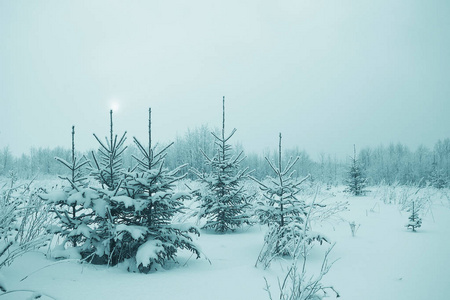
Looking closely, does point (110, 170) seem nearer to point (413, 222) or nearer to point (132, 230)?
point (132, 230)

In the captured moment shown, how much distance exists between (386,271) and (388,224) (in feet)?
17.3

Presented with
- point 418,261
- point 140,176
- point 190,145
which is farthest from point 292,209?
point 190,145

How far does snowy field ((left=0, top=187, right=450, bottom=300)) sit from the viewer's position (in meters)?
3.10

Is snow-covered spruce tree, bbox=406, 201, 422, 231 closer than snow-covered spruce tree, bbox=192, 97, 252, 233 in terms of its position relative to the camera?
No

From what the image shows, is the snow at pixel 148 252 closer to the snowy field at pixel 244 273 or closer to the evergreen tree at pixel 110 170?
the snowy field at pixel 244 273

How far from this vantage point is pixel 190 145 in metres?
53.5

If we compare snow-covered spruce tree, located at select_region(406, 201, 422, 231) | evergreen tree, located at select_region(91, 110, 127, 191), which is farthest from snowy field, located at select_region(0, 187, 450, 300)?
evergreen tree, located at select_region(91, 110, 127, 191)

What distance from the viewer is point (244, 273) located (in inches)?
161

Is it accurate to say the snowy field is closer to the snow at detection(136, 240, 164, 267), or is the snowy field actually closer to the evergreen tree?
the snow at detection(136, 240, 164, 267)

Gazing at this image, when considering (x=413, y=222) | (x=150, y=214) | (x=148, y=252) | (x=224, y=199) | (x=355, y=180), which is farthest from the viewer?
(x=355, y=180)

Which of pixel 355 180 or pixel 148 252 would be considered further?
pixel 355 180

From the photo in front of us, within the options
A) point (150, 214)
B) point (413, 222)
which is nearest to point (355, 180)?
point (413, 222)

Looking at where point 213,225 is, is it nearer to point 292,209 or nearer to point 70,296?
point 292,209

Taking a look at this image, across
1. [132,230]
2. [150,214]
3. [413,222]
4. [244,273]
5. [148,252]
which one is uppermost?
[150,214]
